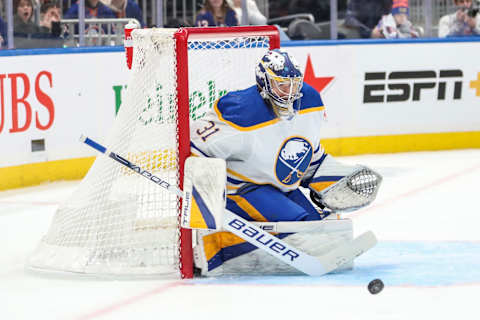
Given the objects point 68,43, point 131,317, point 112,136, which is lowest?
point 131,317

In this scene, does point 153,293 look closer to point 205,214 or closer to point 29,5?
point 205,214

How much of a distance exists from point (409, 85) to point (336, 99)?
1.95 feet

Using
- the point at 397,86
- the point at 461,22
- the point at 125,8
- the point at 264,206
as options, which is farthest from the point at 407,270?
the point at 461,22

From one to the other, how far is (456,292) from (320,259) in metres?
0.50

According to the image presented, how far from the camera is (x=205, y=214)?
3.18 metres

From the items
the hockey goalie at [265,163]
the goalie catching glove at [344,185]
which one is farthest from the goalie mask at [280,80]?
the goalie catching glove at [344,185]

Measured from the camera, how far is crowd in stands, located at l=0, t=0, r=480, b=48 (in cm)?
561

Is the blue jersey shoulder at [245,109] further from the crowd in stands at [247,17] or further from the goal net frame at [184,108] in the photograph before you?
the crowd in stands at [247,17]

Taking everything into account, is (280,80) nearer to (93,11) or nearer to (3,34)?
(3,34)

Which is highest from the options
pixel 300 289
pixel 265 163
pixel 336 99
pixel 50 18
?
pixel 50 18

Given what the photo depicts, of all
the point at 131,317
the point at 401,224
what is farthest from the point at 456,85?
the point at 131,317

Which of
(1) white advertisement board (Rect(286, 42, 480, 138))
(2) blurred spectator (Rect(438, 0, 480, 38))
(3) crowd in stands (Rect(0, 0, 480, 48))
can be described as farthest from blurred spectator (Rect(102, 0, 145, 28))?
(2) blurred spectator (Rect(438, 0, 480, 38))

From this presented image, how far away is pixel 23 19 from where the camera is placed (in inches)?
219

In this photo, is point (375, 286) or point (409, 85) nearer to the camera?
point (375, 286)
